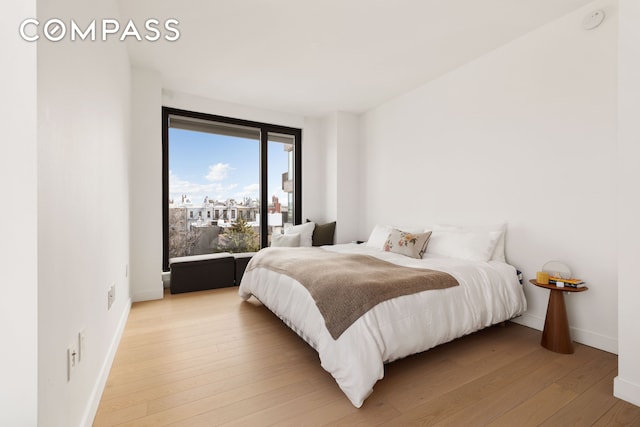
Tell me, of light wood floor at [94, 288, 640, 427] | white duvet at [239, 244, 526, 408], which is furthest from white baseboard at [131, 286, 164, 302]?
white duvet at [239, 244, 526, 408]

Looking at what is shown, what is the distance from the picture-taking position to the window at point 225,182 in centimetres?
414

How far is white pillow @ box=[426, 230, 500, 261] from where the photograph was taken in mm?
2695

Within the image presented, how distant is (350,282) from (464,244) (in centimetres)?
154

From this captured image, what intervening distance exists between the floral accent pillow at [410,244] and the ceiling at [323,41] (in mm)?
1958

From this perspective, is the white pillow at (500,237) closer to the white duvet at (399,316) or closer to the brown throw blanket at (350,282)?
the white duvet at (399,316)

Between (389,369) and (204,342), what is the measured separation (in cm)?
149

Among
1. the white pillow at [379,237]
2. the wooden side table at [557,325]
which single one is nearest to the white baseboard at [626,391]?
the wooden side table at [557,325]

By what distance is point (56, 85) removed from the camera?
1.07 metres

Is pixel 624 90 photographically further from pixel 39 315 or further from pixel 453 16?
pixel 39 315

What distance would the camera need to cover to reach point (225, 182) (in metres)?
4.54

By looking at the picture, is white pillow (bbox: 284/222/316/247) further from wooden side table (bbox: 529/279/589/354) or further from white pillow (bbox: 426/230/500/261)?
wooden side table (bbox: 529/279/589/354)

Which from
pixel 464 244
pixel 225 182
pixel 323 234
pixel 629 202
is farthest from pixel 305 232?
pixel 629 202

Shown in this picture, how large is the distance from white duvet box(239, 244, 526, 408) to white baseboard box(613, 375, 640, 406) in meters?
0.74

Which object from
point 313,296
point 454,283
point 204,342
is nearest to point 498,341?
point 454,283
